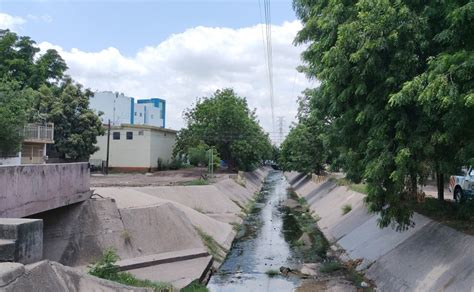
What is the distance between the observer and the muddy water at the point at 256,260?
1800 centimetres

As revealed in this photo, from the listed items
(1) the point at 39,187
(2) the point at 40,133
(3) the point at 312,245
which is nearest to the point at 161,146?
(2) the point at 40,133

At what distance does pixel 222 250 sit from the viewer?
2389 centimetres

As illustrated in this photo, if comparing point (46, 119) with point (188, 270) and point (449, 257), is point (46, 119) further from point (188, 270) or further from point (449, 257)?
point (449, 257)

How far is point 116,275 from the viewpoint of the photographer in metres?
15.1

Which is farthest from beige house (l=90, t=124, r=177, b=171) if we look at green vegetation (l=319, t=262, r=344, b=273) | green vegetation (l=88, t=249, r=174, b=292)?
green vegetation (l=88, t=249, r=174, b=292)

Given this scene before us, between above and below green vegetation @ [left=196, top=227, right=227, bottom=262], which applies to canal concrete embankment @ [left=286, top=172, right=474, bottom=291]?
above

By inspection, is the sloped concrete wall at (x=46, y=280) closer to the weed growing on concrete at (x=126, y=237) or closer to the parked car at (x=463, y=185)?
the weed growing on concrete at (x=126, y=237)

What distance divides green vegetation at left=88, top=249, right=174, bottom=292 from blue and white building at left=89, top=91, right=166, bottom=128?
80301 mm

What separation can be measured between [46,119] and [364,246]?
3841 centimetres

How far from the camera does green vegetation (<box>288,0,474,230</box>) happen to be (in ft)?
37.3

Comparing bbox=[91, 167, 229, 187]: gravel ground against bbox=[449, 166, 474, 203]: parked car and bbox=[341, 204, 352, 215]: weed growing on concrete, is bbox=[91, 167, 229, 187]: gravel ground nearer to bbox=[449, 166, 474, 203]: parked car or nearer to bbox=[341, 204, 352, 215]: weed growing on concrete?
bbox=[341, 204, 352, 215]: weed growing on concrete

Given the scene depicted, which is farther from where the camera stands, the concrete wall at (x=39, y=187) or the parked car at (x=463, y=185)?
the parked car at (x=463, y=185)

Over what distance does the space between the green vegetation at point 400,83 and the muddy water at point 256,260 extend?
549 cm

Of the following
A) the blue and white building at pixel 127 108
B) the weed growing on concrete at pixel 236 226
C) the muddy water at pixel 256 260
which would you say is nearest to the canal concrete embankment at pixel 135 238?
the muddy water at pixel 256 260
